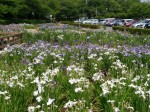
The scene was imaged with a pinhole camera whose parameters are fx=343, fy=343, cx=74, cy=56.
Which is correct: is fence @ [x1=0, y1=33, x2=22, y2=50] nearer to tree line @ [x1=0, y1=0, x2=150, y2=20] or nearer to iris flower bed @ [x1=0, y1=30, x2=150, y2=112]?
iris flower bed @ [x1=0, y1=30, x2=150, y2=112]

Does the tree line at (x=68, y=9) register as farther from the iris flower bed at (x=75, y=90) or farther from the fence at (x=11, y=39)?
the iris flower bed at (x=75, y=90)

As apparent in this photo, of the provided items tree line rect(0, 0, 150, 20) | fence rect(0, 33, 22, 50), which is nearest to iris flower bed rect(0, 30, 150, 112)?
fence rect(0, 33, 22, 50)

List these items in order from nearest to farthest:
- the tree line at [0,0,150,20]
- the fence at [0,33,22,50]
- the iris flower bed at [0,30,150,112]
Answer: the iris flower bed at [0,30,150,112], the fence at [0,33,22,50], the tree line at [0,0,150,20]

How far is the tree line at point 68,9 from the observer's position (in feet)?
140

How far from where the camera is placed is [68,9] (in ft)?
220

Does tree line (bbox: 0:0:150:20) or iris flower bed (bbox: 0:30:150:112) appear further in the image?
tree line (bbox: 0:0:150:20)

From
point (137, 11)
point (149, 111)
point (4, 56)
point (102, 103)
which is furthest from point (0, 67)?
point (137, 11)

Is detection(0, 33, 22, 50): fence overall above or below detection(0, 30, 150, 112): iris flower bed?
below

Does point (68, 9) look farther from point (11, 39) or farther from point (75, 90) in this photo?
point (75, 90)

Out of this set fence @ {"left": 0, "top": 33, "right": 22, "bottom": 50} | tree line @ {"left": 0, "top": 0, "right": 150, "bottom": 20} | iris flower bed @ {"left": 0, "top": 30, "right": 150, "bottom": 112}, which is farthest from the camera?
tree line @ {"left": 0, "top": 0, "right": 150, "bottom": 20}

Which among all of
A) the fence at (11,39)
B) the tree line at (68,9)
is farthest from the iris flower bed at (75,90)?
the tree line at (68,9)

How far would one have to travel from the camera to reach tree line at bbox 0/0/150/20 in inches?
1680

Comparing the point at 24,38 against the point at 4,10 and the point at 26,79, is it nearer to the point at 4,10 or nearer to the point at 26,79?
the point at 26,79

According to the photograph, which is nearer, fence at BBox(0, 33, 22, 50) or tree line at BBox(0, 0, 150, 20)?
fence at BBox(0, 33, 22, 50)
